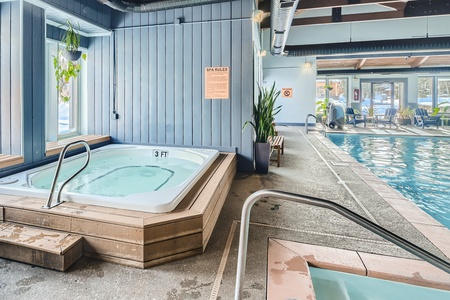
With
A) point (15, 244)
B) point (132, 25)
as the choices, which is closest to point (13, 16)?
point (132, 25)

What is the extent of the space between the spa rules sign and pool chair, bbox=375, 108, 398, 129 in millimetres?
10010

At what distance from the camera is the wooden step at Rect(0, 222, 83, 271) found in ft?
5.25

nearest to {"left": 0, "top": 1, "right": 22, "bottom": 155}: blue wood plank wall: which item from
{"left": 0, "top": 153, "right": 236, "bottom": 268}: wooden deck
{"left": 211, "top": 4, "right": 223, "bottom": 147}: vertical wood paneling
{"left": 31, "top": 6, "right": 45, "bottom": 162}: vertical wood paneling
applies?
{"left": 31, "top": 6, "right": 45, "bottom": 162}: vertical wood paneling

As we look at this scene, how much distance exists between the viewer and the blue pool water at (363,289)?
155cm

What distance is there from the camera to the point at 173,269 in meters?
1.65

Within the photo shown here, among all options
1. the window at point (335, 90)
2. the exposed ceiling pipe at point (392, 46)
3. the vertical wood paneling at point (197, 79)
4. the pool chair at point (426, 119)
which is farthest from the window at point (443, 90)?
the vertical wood paneling at point (197, 79)

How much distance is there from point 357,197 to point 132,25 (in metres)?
3.88

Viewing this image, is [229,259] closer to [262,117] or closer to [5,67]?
[262,117]

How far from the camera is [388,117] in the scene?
12.8 metres

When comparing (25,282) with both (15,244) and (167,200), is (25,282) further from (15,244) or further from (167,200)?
(167,200)

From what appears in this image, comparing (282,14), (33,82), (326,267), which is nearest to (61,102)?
(33,82)

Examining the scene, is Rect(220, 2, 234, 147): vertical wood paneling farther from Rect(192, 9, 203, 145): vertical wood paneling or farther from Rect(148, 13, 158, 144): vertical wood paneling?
Rect(148, 13, 158, 144): vertical wood paneling

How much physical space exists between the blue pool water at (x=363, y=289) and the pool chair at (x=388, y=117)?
11.3 meters

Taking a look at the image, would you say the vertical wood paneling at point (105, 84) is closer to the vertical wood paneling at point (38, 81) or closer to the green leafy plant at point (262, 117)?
the vertical wood paneling at point (38, 81)
